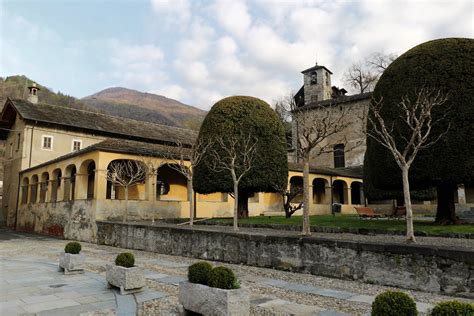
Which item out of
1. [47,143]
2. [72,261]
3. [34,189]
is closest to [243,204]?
[72,261]

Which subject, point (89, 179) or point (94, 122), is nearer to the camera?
point (89, 179)

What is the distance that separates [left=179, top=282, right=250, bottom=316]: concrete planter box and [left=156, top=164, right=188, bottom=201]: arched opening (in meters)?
20.0

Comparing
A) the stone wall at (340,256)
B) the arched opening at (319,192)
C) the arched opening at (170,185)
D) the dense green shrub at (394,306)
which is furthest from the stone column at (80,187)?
the arched opening at (319,192)

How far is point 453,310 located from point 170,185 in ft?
77.9

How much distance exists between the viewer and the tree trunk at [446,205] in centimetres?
1219

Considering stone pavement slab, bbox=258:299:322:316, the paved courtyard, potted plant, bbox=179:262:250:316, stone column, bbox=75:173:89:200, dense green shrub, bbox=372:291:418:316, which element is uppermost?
stone column, bbox=75:173:89:200

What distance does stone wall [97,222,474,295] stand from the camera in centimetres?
664

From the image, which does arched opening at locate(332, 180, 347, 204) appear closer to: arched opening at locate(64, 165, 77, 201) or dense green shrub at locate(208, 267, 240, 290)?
arched opening at locate(64, 165, 77, 201)

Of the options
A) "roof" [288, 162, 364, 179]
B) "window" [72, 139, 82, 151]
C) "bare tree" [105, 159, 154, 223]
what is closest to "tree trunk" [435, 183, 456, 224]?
"bare tree" [105, 159, 154, 223]

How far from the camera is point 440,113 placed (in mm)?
11523

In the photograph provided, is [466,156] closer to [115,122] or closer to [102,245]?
[102,245]

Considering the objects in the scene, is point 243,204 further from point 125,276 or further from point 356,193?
point 356,193

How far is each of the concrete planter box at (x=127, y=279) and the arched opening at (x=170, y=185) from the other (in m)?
17.8

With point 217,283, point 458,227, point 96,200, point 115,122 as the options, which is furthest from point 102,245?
point 115,122
